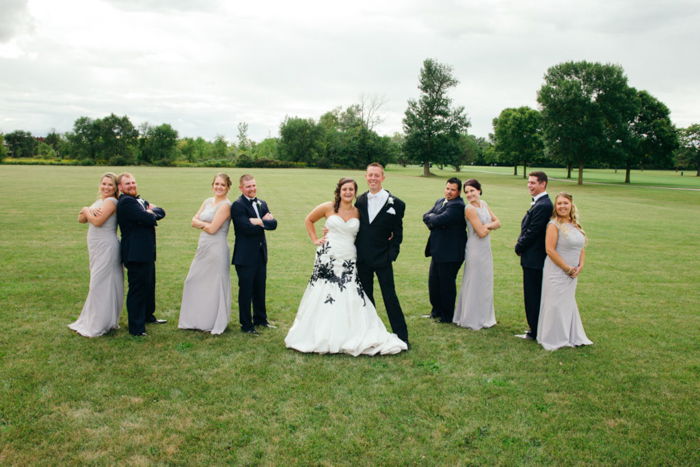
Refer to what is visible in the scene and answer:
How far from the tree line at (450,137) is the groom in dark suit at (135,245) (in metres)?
54.5

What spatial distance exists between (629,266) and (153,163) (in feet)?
343

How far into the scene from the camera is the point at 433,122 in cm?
7781

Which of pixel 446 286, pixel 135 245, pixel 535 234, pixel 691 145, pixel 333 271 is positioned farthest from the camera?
pixel 691 145

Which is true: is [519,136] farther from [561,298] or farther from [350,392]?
[350,392]

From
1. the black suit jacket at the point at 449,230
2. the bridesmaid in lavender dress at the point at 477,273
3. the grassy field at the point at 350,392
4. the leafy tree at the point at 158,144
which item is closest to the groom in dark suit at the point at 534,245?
the grassy field at the point at 350,392

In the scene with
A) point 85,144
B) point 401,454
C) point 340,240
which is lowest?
point 401,454

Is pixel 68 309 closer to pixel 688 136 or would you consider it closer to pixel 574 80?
pixel 574 80

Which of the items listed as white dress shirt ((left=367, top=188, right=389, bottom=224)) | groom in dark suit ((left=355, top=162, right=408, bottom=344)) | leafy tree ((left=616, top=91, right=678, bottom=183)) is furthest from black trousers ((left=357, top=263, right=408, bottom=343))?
leafy tree ((left=616, top=91, right=678, bottom=183))

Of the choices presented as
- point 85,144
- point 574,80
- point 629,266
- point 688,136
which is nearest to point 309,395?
point 629,266

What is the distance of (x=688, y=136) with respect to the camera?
86.1m

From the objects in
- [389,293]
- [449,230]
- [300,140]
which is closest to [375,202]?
[389,293]

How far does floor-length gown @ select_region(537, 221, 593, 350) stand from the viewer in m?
6.64

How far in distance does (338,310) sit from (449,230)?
2.45m

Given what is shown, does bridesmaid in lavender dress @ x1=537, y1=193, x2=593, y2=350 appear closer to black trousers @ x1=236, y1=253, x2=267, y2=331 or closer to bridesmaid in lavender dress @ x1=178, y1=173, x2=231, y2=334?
black trousers @ x1=236, y1=253, x2=267, y2=331
